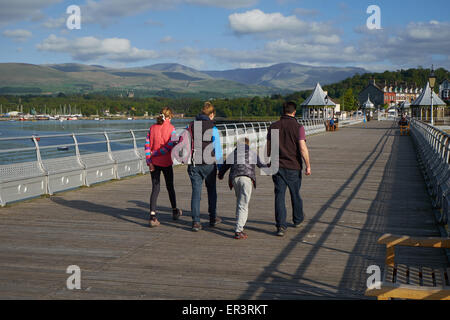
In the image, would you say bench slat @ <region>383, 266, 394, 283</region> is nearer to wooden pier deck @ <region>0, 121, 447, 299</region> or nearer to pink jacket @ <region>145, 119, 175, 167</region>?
wooden pier deck @ <region>0, 121, 447, 299</region>

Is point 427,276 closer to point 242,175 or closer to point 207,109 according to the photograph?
point 242,175

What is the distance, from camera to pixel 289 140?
7188mm

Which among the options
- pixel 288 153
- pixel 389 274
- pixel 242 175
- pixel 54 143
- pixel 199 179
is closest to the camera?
pixel 389 274

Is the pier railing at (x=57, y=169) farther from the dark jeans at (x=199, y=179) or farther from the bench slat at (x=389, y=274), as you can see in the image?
the bench slat at (x=389, y=274)

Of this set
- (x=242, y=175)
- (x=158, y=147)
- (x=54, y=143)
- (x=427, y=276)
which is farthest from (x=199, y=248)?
(x=54, y=143)

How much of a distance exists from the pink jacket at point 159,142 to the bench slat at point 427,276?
13.1ft

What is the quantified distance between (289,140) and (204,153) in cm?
125

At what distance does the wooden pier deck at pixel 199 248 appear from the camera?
487 centimetres

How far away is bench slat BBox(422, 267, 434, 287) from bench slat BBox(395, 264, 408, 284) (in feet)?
0.58

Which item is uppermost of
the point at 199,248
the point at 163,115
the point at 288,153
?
the point at 163,115

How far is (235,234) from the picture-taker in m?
6.92

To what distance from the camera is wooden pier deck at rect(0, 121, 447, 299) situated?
487cm

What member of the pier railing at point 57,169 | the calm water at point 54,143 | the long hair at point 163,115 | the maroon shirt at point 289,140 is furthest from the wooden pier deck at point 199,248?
the long hair at point 163,115

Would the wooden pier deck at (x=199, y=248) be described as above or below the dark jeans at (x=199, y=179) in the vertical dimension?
below
